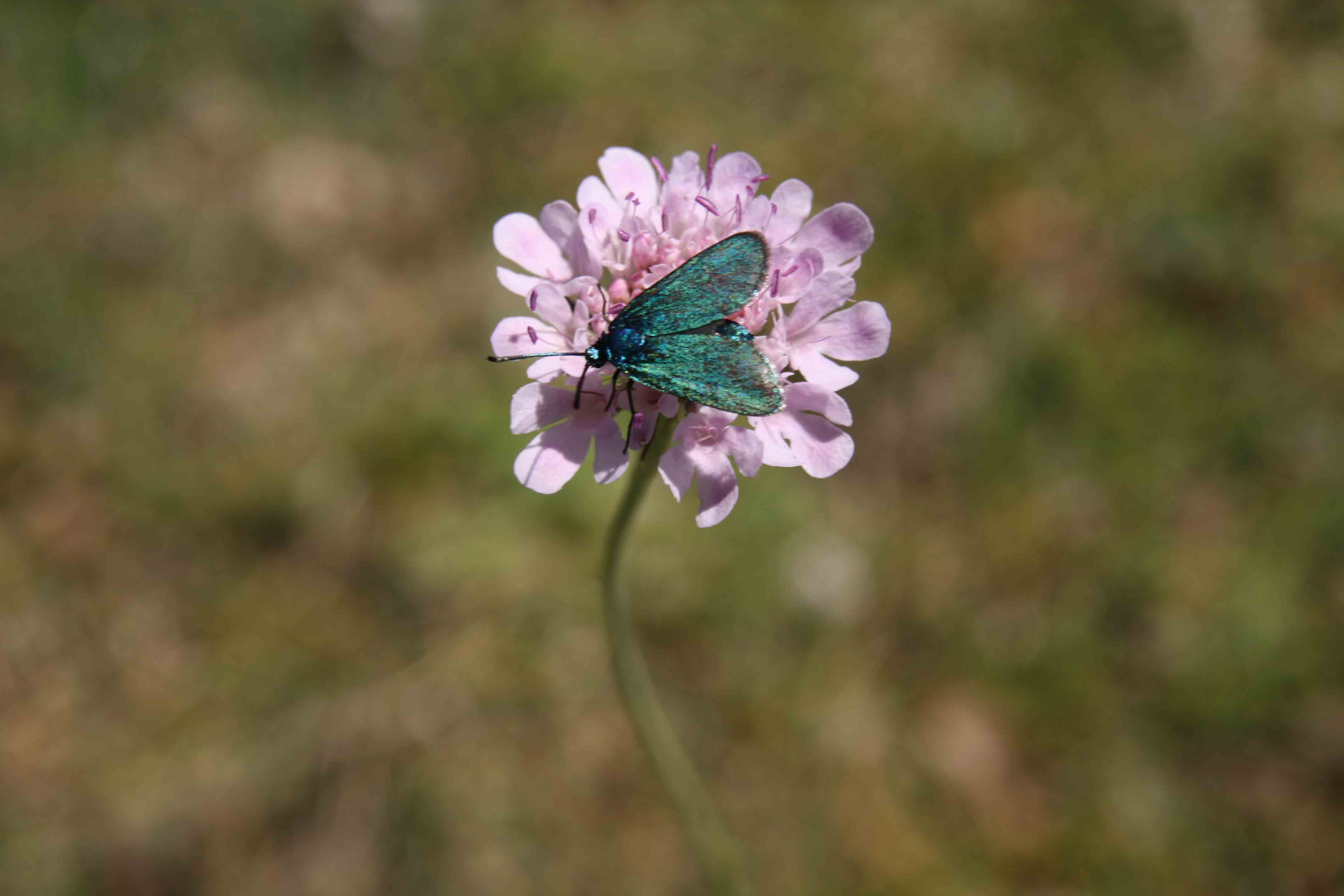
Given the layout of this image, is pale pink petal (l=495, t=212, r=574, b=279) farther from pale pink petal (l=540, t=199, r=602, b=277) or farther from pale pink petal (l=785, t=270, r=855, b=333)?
pale pink petal (l=785, t=270, r=855, b=333)

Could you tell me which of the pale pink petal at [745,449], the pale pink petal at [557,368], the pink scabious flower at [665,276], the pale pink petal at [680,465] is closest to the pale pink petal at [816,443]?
the pink scabious flower at [665,276]

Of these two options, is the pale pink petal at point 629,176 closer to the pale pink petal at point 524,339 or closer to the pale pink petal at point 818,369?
the pale pink petal at point 524,339

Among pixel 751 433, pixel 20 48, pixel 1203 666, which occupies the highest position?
pixel 20 48

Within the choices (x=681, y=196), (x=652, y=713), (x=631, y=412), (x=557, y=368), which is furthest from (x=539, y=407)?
(x=652, y=713)

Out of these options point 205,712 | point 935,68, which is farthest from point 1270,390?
point 205,712

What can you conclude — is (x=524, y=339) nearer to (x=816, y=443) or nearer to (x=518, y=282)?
(x=518, y=282)

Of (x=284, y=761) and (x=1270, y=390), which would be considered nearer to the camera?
(x=284, y=761)

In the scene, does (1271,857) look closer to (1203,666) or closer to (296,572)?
(1203,666)
